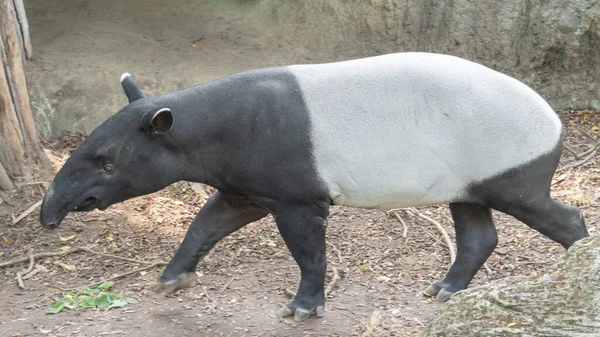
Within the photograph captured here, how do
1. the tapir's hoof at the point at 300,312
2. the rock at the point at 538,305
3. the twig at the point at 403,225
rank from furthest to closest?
the twig at the point at 403,225, the tapir's hoof at the point at 300,312, the rock at the point at 538,305

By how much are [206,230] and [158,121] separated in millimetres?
1043

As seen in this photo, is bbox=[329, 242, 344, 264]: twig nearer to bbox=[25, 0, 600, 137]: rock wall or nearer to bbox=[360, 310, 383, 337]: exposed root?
bbox=[360, 310, 383, 337]: exposed root

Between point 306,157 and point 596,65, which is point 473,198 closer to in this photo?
point 306,157

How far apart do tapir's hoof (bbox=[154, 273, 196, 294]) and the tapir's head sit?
88 cm

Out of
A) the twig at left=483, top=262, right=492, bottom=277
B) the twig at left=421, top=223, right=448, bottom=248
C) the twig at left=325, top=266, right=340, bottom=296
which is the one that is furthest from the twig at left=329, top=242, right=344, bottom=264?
the twig at left=483, top=262, right=492, bottom=277

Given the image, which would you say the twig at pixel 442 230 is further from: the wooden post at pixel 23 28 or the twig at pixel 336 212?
the wooden post at pixel 23 28

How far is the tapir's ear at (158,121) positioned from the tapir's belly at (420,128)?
2.75 feet

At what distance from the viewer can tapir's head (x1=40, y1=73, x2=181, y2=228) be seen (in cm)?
493

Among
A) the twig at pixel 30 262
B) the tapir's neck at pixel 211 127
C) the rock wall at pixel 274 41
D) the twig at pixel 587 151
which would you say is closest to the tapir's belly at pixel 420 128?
the tapir's neck at pixel 211 127

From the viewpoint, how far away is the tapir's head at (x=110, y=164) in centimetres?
493

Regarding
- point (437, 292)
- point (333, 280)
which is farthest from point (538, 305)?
point (333, 280)

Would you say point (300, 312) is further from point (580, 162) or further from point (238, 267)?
point (580, 162)

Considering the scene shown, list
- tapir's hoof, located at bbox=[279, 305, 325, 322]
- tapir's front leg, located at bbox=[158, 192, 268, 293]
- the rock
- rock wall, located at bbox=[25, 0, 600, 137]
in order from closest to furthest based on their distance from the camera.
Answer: the rock < tapir's hoof, located at bbox=[279, 305, 325, 322] < tapir's front leg, located at bbox=[158, 192, 268, 293] < rock wall, located at bbox=[25, 0, 600, 137]

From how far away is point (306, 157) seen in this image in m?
5.01
